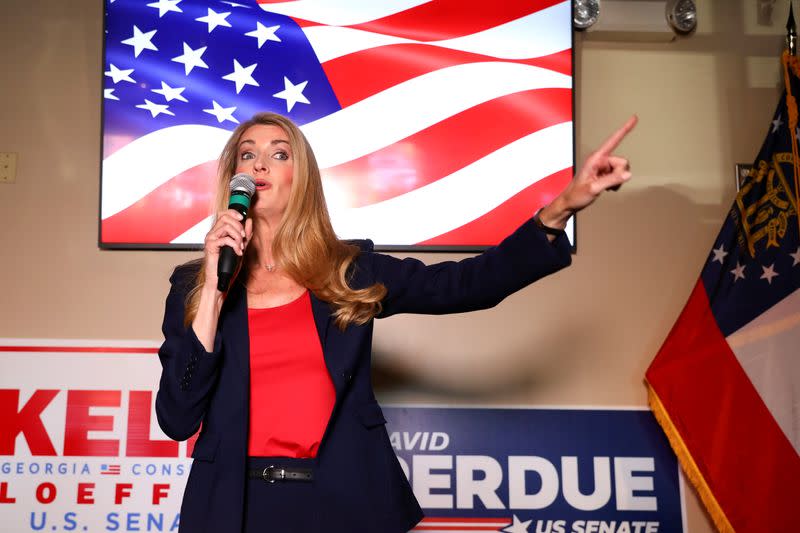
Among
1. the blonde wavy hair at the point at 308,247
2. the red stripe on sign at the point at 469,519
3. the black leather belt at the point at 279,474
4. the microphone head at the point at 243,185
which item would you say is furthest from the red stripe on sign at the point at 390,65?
the black leather belt at the point at 279,474

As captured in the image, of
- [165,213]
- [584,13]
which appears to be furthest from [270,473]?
[584,13]

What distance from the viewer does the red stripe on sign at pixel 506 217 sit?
278cm

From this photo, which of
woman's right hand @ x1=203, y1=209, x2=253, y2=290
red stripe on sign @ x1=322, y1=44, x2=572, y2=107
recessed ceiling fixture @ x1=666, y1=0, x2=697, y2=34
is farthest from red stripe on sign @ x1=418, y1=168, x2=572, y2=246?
woman's right hand @ x1=203, y1=209, x2=253, y2=290

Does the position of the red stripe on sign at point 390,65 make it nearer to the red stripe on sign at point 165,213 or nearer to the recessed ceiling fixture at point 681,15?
the recessed ceiling fixture at point 681,15

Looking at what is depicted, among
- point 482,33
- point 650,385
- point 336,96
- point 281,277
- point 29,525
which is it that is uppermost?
point 482,33

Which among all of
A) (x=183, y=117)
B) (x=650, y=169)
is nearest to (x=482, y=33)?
(x=650, y=169)

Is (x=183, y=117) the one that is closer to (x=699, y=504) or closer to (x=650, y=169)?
(x=650, y=169)

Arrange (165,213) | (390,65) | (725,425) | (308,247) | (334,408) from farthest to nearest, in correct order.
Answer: (390,65), (165,213), (725,425), (308,247), (334,408)

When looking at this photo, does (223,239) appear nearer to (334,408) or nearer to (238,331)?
(238,331)

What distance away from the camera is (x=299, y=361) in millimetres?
1555

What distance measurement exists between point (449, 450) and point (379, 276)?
1.16 metres

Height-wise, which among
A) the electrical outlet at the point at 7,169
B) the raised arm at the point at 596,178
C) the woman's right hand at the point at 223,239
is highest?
the electrical outlet at the point at 7,169

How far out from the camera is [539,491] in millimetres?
2691

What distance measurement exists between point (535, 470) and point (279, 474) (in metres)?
1.46
